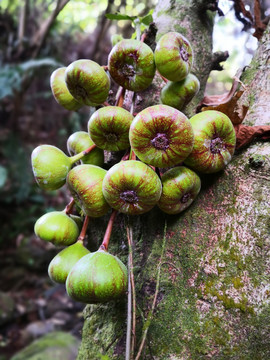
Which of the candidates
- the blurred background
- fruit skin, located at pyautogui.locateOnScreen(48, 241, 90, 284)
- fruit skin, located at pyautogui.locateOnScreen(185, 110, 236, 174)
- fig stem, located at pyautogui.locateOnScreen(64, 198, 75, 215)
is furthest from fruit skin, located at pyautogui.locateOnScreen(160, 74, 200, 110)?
the blurred background

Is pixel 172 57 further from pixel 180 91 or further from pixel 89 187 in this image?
pixel 89 187

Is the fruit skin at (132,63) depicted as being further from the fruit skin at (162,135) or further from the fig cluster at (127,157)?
the fruit skin at (162,135)

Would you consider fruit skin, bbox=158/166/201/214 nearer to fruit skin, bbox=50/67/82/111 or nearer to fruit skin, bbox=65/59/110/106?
fruit skin, bbox=65/59/110/106

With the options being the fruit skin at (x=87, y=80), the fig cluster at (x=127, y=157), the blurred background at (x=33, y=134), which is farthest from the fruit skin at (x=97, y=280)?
the blurred background at (x=33, y=134)

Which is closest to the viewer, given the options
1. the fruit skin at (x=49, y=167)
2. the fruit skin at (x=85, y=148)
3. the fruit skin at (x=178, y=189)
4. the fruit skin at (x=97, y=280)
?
the fruit skin at (x=97, y=280)

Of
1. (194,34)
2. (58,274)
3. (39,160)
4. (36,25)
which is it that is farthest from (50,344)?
(36,25)

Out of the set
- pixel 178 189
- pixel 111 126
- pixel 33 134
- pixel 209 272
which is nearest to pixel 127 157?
→ pixel 111 126

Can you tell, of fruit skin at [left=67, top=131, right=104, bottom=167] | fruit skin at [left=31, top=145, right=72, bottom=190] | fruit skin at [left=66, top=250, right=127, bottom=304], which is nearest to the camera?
fruit skin at [left=66, top=250, right=127, bottom=304]
